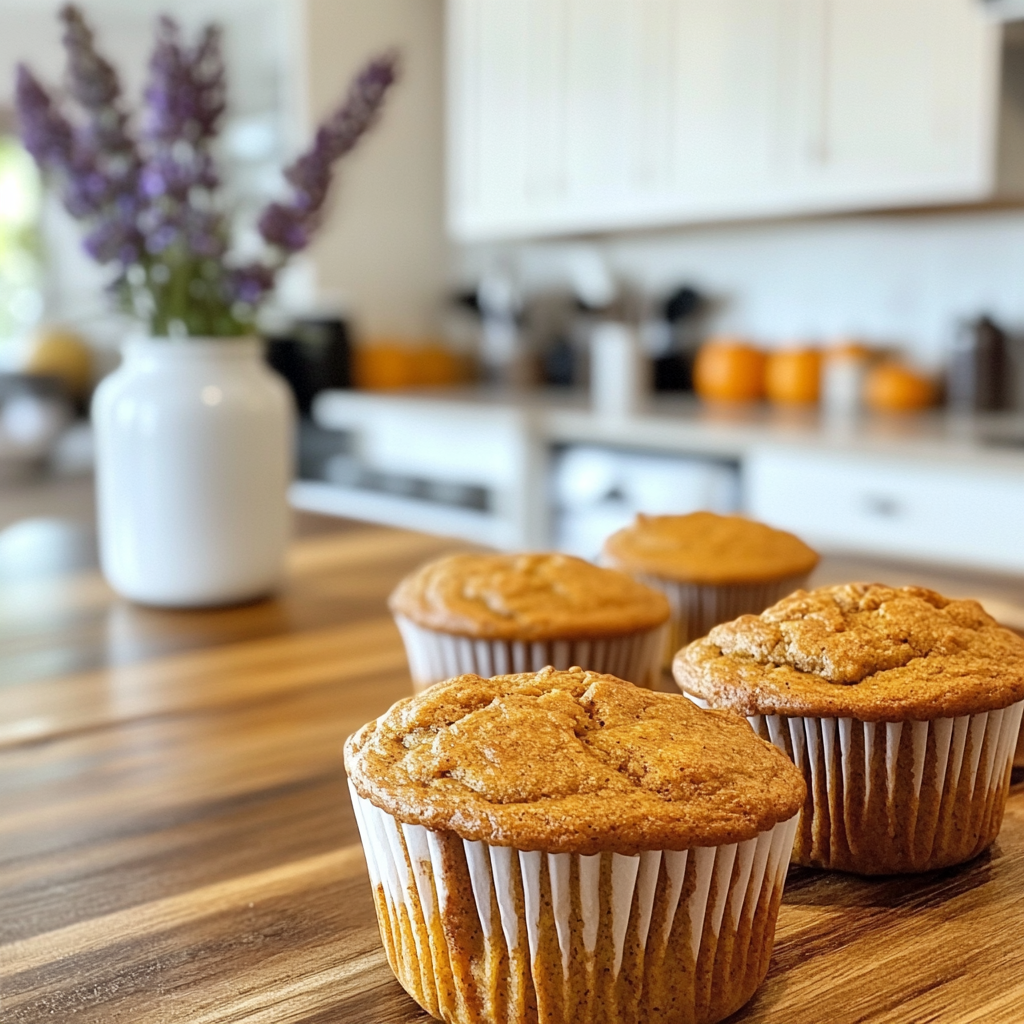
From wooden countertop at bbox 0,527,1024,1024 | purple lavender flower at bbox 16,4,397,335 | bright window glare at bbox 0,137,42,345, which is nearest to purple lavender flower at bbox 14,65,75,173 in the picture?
purple lavender flower at bbox 16,4,397,335

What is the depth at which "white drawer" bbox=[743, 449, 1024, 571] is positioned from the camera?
2359 mm

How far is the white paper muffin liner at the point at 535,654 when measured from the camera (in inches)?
34.0

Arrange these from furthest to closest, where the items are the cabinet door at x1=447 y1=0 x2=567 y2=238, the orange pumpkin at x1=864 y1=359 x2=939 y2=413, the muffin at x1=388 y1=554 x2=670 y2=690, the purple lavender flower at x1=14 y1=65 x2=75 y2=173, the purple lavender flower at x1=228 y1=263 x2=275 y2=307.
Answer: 1. the cabinet door at x1=447 y1=0 x2=567 y2=238
2. the orange pumpkin at x1=864 y1=359 x2=939 y2=413
3. the purple lavender flower at x1=228 y1=263 x2=275 y2=307
4. the purple lavender flower at x1=14 y1=65 x2=75 y2=173
5. the muffin at x1=388 y1=554 x2=670 y2=690

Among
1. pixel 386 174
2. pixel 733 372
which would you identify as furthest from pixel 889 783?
pixel 386 174

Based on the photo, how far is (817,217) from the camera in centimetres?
326

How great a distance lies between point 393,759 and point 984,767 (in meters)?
0.32

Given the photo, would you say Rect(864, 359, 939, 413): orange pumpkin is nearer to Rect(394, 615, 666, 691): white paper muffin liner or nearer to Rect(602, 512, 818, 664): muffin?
Rect(602, 512, 818, 664): muffin

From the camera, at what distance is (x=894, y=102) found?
273 centimetres

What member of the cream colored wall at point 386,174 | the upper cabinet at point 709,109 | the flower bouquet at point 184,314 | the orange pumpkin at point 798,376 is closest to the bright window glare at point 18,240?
the cream colored wall at point 386,174

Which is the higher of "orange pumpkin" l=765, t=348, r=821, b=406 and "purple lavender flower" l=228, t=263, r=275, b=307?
"purple lavender flower" l=228, t=263, r=275, b=307

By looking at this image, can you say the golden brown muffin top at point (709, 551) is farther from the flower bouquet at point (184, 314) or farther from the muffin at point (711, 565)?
the flower bouquet at point (184, 314)

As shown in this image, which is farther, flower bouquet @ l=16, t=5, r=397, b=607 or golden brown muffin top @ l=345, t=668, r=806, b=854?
flower bouquet @ l=16, t=5, r=397, b=607

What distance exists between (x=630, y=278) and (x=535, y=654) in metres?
3.30

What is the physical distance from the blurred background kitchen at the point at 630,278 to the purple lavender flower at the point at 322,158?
0.54m
